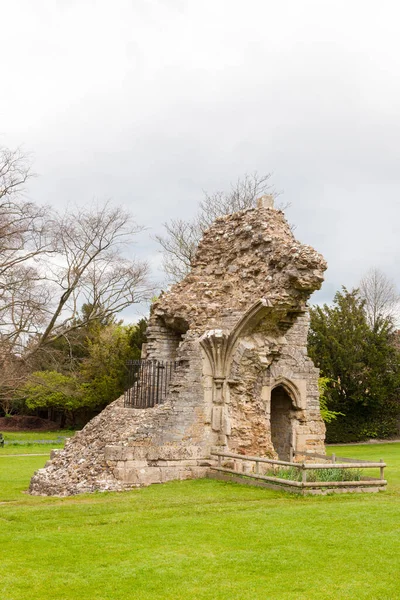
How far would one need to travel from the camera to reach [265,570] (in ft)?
24.3

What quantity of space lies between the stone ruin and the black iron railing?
0.30 ft

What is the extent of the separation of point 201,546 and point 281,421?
1004 centimetres

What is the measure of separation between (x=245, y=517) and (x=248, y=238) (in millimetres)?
7683

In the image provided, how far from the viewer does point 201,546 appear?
331 inches

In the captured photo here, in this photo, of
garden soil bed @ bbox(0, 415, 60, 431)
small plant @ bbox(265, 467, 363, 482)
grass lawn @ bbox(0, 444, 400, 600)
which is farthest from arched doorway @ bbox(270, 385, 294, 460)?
garden soil bed @ bbox(0, 415, 60, 431)

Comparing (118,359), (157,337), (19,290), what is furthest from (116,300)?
(157,337)

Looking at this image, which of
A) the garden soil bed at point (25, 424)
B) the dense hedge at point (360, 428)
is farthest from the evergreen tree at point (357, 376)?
the garden soil bed at point (25, 424)

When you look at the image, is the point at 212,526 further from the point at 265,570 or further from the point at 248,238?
the point at 248,238

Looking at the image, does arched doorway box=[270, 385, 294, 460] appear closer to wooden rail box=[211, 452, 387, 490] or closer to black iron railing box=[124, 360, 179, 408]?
A: black iron railing box=[124, 360, 179, 408]

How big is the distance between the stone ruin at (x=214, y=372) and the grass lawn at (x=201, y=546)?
1.42m

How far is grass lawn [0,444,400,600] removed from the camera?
22.4 feet

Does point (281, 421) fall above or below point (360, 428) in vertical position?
below

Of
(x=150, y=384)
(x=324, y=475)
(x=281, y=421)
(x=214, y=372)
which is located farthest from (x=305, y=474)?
(x=281, y=421)

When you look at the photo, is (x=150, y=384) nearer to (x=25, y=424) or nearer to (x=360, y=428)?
(x=360, y=428)
